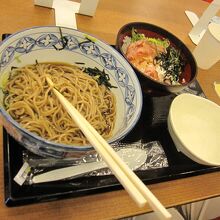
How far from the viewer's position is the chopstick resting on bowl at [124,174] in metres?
0.48

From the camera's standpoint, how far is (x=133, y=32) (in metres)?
1.07

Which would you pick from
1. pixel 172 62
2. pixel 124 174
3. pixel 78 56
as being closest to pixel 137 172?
pixel 124 174

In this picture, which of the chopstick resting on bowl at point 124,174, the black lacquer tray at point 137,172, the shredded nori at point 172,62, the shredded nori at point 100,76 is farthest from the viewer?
the shredded nori at point 172,62

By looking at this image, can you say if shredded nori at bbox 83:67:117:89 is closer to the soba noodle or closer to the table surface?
Result: the soba noodle

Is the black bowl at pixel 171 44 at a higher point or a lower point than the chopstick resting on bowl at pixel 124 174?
higher

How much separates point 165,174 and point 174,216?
18.1 inches

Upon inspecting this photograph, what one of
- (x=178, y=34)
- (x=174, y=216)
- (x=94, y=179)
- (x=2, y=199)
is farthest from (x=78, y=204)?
(x=178, y=34)

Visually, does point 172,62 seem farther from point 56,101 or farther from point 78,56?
point 56,101

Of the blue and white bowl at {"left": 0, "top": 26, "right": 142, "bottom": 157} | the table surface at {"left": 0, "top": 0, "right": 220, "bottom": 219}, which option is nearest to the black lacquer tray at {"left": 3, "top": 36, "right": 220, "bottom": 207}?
the table surface at {"left": 0, "top": 0, "right": 220, "bottom": 219}

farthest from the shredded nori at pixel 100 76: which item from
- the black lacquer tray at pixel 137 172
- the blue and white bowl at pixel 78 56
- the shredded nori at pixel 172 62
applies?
the shredded nori at pixel 172 62

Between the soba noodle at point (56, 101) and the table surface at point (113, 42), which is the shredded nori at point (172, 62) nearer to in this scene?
the table surface at point (113, 42)

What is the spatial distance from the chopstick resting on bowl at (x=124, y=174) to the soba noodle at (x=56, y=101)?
3.1 inches

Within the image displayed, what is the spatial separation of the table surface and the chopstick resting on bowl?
192 mm

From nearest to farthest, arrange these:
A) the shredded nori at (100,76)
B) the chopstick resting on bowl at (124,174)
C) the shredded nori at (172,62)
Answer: the chopstick resting on bowl at (124,174) < the shredded nori at (100,76) < the shredded nori at (172,62)
